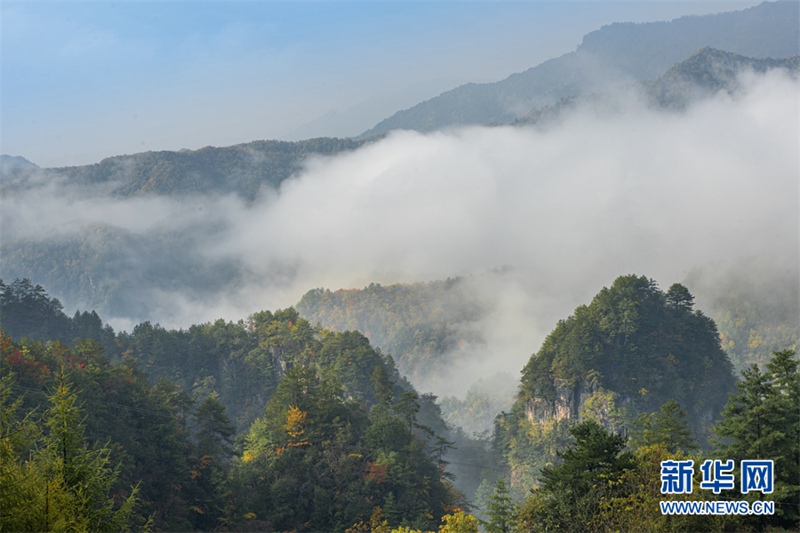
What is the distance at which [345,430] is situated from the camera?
69312mm

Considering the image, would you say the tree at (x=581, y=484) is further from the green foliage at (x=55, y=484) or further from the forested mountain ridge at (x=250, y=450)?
the forested mountain ridge at (x=250, y=450)

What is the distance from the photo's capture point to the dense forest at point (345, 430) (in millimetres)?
30141

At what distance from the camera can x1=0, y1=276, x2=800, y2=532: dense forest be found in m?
30.1

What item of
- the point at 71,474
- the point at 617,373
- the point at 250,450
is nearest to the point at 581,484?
the point at 71,474

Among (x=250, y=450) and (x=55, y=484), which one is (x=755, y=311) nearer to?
(x=250, y=450)

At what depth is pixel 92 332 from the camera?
102938 millimetres

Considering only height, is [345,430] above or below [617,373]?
below

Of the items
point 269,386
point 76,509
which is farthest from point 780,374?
point 269,386

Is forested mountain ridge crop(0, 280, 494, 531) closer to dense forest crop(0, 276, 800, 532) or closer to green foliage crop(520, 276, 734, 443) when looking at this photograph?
dense forest crop(0, 276, 800, 532)

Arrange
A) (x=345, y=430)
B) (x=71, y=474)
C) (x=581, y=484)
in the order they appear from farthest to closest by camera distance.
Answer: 1. (x=345, y=430)
2. (x=581, y=484)
3. (x=71, y=474)

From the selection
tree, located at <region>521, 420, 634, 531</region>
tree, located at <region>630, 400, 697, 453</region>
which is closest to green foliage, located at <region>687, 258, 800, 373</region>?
tree, located at <region>630, 400, 697, 453</region>

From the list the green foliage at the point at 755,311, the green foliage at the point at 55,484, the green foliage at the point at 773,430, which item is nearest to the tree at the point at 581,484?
the green foliage at the point at 773,430

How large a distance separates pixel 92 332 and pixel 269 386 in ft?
79.2

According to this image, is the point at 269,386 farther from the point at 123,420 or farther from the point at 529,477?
the point at 123,420
